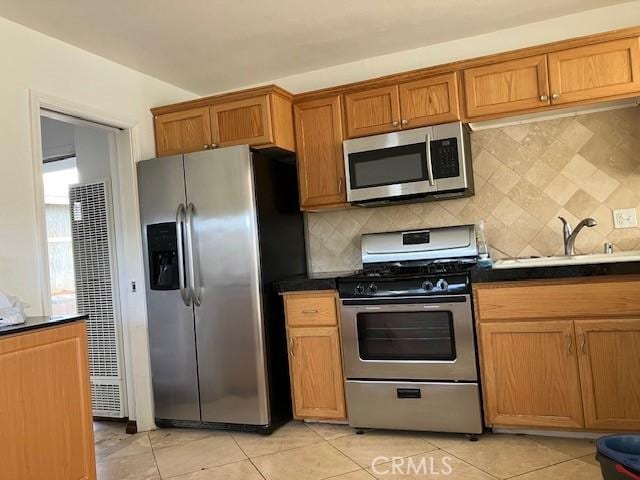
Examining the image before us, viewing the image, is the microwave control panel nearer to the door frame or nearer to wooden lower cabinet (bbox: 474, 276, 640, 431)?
wooden lower cabinet (bbox: 474, 276, 640, 431)

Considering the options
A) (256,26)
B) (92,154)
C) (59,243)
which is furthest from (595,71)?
(59,243)

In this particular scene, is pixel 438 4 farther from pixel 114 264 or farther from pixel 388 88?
pixel 114 264

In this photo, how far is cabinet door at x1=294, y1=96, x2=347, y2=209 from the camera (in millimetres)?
3316

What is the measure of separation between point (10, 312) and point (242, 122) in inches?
69.0

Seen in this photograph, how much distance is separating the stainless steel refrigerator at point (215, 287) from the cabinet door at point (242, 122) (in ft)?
0.47

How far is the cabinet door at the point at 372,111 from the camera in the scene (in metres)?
A: 3.18

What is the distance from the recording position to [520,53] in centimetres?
289

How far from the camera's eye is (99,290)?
11.9 feet

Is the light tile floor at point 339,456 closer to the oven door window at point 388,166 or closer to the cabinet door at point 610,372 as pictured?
the cabinet door at point 610,372

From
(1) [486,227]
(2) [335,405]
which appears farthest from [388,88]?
(2) [335,405]

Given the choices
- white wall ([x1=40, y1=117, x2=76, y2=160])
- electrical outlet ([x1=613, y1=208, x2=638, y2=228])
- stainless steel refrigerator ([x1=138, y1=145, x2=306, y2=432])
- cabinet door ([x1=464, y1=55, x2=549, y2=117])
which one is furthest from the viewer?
white wall ([x1=40, y1=117, x2=76, y2=160])

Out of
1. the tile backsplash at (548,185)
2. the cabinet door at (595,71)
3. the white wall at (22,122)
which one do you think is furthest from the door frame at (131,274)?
the cabinet door at (595,71)

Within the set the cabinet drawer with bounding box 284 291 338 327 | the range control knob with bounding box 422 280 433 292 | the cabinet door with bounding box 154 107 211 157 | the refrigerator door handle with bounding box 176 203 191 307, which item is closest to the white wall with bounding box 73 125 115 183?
the cabinet door with bounding box 154 107 211 157

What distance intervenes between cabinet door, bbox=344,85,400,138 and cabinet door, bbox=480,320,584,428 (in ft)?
4.39
